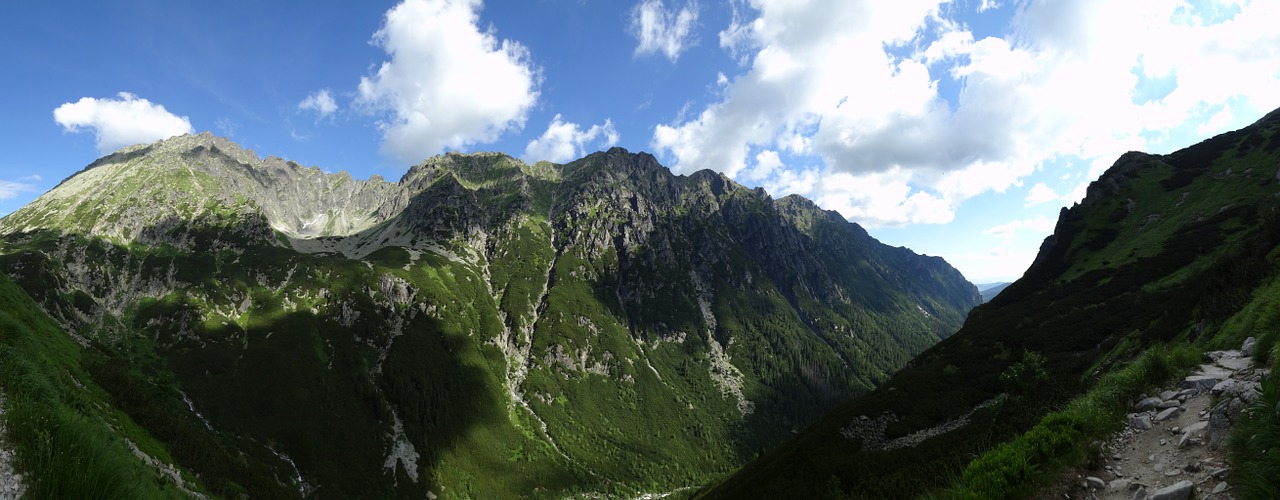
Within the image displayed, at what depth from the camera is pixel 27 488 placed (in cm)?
1398

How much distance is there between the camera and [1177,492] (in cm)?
880

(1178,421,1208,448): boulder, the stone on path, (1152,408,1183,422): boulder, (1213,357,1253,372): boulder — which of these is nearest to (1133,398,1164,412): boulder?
the stone on path

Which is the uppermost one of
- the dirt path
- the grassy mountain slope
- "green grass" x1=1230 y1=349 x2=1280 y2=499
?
"green grass" x1=1230 y1=349 x2=1280 y2=499

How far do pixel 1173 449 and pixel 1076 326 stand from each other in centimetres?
9270

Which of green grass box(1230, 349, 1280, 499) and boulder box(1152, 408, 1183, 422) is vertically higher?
green grass box(1230, 349, 1280, 499)

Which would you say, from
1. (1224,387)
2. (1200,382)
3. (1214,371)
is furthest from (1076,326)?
(1224,387)

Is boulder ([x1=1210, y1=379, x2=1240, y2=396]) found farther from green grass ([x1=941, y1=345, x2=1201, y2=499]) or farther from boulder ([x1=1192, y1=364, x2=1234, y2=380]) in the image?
green grass ([x1=941, y1=345, x2=1201, y2=499])

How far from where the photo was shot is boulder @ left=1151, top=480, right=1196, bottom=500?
28.8 ft

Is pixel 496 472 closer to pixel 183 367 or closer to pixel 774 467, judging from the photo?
pixel 183 367

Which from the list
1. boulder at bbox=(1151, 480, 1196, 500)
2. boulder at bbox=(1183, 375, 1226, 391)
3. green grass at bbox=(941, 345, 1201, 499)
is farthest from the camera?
boulder at bbox=(1183, 375, 1226, 391)

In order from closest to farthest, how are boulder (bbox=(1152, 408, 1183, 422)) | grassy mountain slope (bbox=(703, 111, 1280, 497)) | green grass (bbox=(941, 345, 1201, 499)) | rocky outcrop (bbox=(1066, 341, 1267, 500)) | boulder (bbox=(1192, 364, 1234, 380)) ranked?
rocky outcrop (bbox=(1066, 341, 1267, 500)) → green grass (bbox=(941, 345, 1201, 499)) → boulder (bbox=(1152, 408, 1183, 422)) → boulder (bbox=(1192, 364, 1234, 380)) → grassy mountain slope (bbox=(703, 111, 1280, 497))

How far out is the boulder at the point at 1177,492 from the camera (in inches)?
346

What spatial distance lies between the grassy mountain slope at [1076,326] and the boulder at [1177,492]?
2.25 metres

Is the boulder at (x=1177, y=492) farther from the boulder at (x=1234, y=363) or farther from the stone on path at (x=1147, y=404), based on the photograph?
the boulder at (x=1234, y=363)
